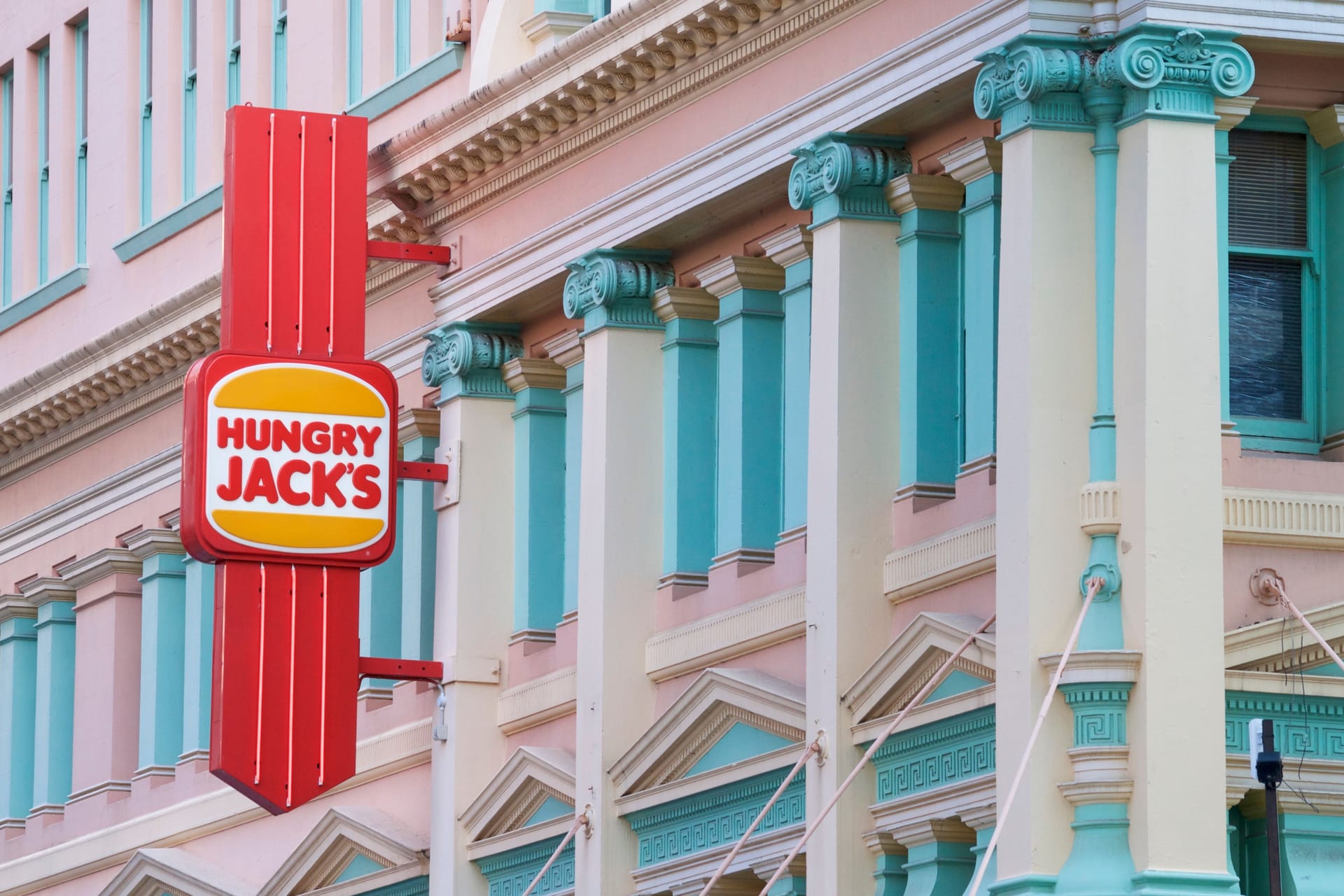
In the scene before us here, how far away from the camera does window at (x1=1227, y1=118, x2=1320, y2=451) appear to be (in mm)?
24047

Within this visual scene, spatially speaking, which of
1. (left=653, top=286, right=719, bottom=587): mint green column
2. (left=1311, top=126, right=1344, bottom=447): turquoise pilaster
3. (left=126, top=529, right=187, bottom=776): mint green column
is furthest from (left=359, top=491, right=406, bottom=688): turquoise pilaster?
(left=1311, top=126, right=1344, bottom=447): turquoise pilaster

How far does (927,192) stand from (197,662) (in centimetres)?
1324

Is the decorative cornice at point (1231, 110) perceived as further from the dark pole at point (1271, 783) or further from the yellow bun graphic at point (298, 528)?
the yellow bun graphic at point (298, 528)

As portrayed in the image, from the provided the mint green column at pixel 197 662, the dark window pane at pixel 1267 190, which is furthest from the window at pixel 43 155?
the dark window pane at pixel 1267 190

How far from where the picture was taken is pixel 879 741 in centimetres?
2388

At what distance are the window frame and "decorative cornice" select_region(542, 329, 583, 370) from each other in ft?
26.2

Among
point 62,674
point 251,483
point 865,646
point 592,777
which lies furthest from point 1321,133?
point 62,674

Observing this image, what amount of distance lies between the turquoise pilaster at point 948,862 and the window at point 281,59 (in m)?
14.2

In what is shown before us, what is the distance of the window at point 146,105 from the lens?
128 feet

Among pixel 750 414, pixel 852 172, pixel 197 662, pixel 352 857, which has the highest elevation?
pixel 852 172

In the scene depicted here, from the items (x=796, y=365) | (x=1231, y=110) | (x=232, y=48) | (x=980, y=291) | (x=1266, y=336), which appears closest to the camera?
(x=1231, y=110)

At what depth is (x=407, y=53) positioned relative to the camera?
3388 cm

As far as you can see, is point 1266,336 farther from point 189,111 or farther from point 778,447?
point 189,111

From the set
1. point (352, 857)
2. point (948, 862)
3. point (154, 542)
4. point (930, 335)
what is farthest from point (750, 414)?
point (154, 542)
